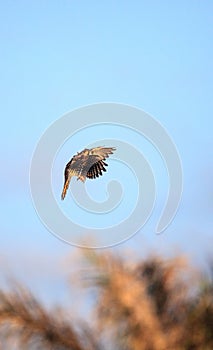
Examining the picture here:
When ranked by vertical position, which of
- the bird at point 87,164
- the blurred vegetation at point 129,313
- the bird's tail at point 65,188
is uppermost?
the bird at point 87,164

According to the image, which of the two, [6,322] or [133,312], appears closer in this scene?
[133,312]

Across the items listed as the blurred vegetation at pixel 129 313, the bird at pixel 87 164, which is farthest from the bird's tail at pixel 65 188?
the blurred vegetation at pixel 129 313

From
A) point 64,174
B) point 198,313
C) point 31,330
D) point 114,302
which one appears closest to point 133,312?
point 114,302

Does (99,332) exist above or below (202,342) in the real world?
below

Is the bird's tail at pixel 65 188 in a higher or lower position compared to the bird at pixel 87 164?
lower

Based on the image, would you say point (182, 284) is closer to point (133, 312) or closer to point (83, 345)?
point (133, 312)

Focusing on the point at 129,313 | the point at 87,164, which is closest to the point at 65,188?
the point at 87,164

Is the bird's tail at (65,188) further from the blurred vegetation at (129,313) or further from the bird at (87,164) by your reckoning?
the blurred vegetation at (129,313)

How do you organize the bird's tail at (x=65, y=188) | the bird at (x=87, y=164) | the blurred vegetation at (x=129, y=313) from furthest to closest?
the bird at (x=87, y=164)
the bird's tail at (x=65, y=188)
the blurred vegetation at (x=129, y=313)
